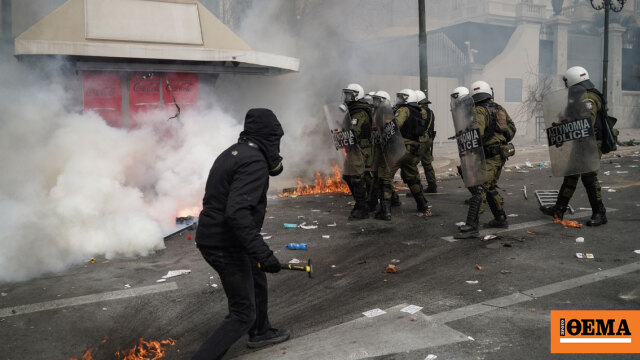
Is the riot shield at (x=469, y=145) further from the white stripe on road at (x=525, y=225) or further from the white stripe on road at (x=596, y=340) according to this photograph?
the white stripe on road at (x=596, y=340)

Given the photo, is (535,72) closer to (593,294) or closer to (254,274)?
(593,294)

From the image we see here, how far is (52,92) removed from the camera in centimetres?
750

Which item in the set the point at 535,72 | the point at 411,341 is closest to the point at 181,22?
the point at 411,341

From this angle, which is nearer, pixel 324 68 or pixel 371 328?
pixel 371 328

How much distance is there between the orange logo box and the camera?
117 inches

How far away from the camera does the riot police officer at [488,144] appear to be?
587 cm

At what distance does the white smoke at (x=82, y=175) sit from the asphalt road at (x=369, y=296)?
0.37 m

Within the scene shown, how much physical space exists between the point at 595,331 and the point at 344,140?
15.8ft

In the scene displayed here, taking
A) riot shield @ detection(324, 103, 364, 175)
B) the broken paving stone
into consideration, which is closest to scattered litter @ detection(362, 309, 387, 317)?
the broken paving stone

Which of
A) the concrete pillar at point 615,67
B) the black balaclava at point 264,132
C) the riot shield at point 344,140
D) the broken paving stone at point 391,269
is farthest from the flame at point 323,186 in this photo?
the concrete pillar at point 615,67

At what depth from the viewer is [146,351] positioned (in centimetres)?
339

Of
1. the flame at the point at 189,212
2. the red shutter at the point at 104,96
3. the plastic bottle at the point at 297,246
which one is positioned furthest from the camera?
the red shutter at the point at 104,96

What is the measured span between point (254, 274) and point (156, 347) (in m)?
0.91

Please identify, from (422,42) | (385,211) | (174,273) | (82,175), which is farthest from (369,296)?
(422,42)
